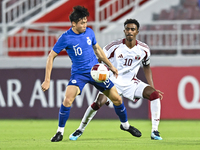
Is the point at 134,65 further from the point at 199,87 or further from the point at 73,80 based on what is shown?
the point at 199,87

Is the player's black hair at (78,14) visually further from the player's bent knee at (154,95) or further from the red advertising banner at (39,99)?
the red advertising banner at (39,99)

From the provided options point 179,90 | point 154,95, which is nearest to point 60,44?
point 154,95

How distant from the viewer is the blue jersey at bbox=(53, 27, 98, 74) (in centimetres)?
748

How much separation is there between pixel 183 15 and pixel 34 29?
4.95 meters

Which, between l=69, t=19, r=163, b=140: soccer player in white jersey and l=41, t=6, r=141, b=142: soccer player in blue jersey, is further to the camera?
l=69, t=19, r=163, b=140: soccer player in white jersey

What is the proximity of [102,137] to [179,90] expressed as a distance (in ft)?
15.4

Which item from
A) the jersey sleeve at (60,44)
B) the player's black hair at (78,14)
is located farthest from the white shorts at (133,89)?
the player's black hair at (78,14)

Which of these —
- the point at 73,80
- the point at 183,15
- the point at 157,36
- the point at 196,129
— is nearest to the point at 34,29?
the point at 157,36

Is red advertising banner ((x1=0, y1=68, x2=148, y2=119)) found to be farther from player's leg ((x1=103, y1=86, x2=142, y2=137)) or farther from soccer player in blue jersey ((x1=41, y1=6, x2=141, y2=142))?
soccer player in blue jersey ((x1=41, y1=6, x2=141, y2=142))

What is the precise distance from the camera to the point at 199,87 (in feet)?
41.2

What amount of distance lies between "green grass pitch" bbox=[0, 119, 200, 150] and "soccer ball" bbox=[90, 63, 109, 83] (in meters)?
0.99

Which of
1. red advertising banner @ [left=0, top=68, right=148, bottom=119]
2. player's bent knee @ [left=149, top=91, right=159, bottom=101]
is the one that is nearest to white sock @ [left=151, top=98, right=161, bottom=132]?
player's bent knee @ [left=149, top=91, right=159, bottom=101]

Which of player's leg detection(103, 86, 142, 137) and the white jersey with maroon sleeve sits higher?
the white jersey with maroon sleeve

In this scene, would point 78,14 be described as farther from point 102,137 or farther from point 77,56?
point 102,137
